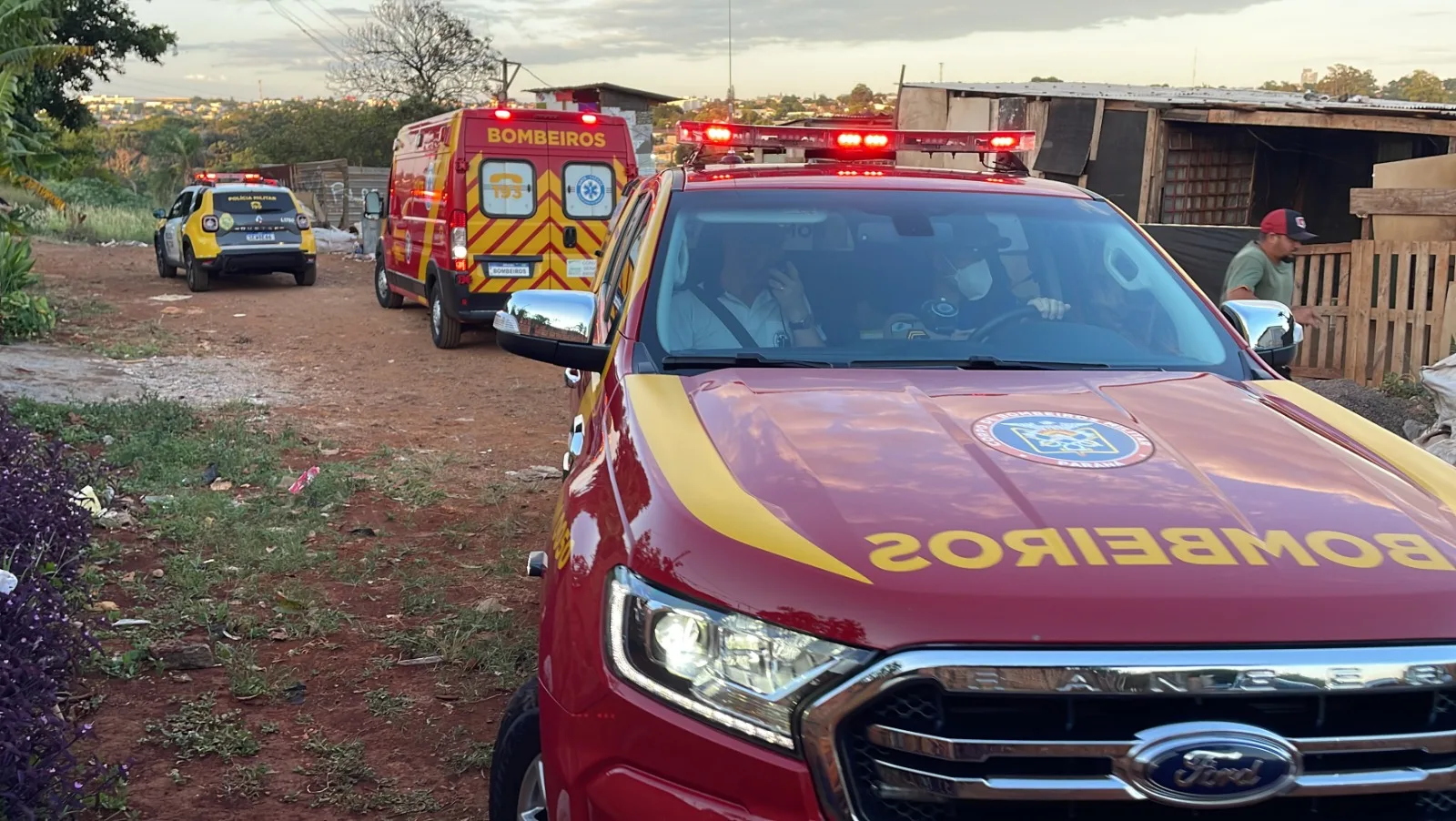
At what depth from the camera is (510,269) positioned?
1311 centimetres

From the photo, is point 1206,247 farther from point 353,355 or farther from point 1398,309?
point 353,355

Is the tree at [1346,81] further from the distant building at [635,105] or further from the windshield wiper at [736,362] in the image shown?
the windshield wiper at [736,362]

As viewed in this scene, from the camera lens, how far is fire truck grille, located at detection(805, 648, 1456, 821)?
178 centimetres

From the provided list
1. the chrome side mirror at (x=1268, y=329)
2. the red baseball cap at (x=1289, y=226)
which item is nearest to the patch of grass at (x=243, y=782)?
the chrome side mirror at (x=1268, y=329)

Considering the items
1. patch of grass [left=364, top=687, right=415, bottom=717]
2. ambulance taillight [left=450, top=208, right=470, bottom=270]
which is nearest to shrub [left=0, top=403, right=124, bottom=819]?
patch of grass [left=364, top=687, right=415, bottom=717]

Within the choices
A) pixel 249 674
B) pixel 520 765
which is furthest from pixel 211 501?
pixel 520 765

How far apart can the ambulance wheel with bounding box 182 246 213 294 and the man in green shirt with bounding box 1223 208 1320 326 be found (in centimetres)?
1607

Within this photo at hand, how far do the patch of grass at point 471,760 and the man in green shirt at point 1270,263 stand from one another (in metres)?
5.42

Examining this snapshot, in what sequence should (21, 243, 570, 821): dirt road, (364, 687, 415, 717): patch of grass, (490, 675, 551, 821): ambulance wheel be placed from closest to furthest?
(490, 675, 551, 821): ambulance wheel < (21, 243, 570, 821): dirt road < (364, 687, 415, 717): patch of grass

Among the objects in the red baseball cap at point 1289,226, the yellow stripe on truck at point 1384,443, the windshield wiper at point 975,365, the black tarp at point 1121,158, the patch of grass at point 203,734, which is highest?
the black tarp at point 1121,158

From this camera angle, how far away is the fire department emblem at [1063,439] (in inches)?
92.0

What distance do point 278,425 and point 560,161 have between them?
5.10 m

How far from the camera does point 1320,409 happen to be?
2.97 m

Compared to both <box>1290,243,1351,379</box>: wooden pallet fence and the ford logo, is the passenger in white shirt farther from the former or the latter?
<box>1290,243,1351,379</box>: wooden pallet fence
